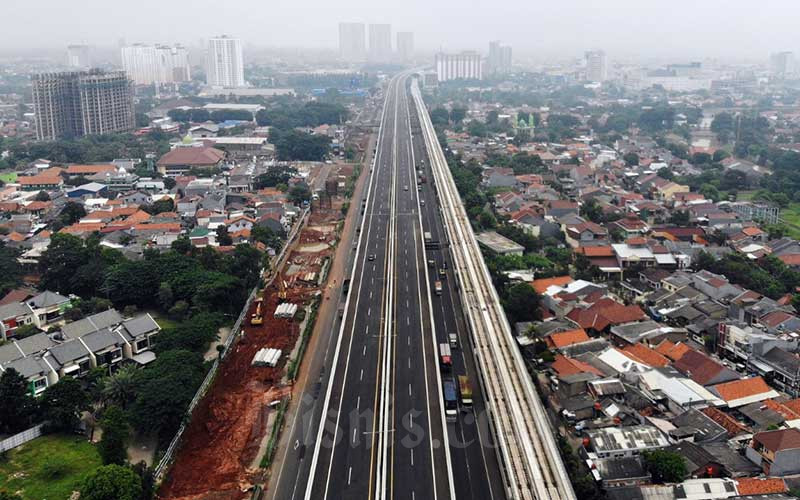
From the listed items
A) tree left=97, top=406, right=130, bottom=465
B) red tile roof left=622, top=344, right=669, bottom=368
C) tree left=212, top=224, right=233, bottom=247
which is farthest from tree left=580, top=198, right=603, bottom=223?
tree left=97, top=406, right=130, bottom=465

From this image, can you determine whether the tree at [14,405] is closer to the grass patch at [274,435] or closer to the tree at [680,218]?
the grass patch at [274,435]

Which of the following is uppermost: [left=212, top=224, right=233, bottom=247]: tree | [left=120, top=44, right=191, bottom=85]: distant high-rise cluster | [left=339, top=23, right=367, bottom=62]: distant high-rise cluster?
[left=339, top=23, right=367, bottom=62]: distant high-rise cluster

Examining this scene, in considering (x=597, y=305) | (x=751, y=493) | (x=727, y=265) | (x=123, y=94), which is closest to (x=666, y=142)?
(x=727, y=265)

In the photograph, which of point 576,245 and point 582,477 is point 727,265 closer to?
point 576,245

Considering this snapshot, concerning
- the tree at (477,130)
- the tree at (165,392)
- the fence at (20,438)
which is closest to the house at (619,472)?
the tree at (165,392)

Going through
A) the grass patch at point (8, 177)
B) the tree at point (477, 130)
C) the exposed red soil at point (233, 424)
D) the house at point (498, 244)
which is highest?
the tree at point (477, 130)

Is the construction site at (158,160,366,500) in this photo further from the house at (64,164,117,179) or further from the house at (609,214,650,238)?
the house at (64,164,117,179)

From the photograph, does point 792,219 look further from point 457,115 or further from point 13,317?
point 457,115
